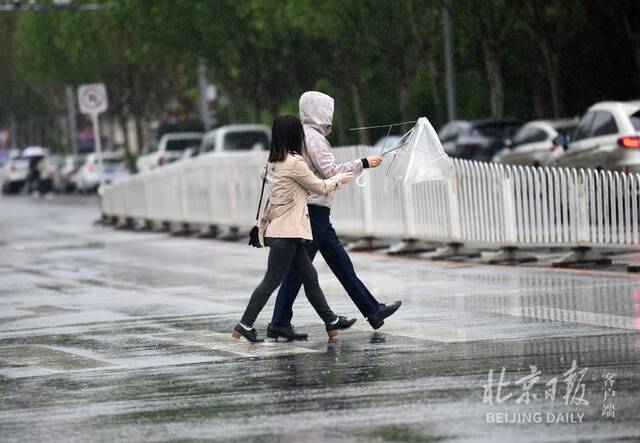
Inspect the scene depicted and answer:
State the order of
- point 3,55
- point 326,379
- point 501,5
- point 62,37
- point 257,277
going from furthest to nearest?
point 3,55
point 62,37
point 501,5
point 257,277
point 326,379

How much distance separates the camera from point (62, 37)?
244 ft

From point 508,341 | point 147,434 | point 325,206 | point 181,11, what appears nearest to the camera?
point 147,434

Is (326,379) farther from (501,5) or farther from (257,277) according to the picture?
(501,5)

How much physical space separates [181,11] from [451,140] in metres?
19.7

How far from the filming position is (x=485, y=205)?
1922 cm

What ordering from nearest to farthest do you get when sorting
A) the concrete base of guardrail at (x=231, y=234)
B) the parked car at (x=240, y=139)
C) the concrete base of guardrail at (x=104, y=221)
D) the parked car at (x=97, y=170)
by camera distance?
1. the concrete base of guardrail at (x=231, y=234)
2. the concrete base of guardrail at (x=104, y=221)
3. the parked car at (x=240, y=139)
4. the parked car at (x=97, y=170)

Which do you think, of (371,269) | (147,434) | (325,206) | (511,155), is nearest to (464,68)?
(511,155)

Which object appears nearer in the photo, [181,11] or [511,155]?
[511,155]

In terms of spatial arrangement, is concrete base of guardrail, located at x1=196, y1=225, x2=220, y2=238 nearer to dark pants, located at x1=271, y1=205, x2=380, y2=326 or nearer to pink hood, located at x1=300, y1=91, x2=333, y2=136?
dark pants, located at x1=271, y1=205, x2=380, y2=326

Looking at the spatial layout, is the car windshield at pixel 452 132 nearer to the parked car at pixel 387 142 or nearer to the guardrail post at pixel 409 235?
the parked car at pixel 387 142

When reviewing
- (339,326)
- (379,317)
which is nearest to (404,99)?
→ (379,317)

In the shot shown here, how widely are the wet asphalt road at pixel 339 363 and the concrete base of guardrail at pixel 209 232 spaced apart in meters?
9.29

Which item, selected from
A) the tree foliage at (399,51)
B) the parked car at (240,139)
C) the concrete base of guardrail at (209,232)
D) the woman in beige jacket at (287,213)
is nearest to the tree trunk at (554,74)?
the tree foliage at (399,51)

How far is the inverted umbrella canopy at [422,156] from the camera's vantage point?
1289cm
